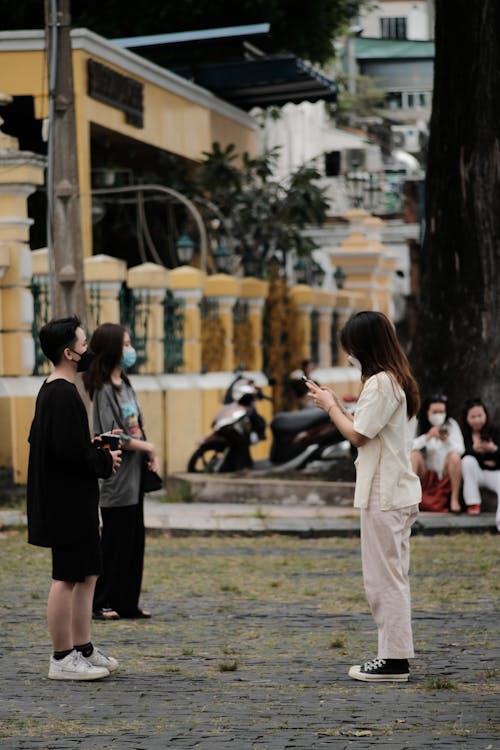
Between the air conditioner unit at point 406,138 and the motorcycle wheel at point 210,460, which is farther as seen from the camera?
the air conditioner unit at point 406,138

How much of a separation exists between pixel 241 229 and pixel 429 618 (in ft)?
60.8

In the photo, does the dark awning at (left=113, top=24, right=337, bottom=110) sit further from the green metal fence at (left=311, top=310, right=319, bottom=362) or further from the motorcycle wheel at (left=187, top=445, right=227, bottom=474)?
the motorcycle wheel at (left=187, top=445, right=227, bottom=474)

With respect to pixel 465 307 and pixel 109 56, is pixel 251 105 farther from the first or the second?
pixel 465 307

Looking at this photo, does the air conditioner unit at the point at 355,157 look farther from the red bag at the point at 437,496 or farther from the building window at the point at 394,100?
the building window at the point at 394,100

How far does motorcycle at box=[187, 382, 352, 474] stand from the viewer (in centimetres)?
1931

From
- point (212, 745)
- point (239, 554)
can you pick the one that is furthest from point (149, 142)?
point (212, 745)

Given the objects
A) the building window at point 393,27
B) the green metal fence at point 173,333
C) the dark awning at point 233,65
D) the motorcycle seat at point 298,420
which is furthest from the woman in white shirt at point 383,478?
the building window at point 393,27

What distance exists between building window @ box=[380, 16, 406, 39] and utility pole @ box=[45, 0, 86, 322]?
6089 cm

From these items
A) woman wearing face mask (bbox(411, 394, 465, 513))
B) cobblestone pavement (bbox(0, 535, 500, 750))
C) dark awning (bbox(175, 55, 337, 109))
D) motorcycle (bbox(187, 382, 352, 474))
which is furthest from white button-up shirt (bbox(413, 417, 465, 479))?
dark awning (bbox(175, 55, 337, 109))

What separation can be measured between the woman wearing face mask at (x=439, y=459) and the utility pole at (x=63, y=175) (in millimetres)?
3255

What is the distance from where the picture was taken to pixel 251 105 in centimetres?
3294

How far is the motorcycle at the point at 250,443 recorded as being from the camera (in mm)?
19312

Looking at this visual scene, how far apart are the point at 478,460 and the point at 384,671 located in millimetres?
7779

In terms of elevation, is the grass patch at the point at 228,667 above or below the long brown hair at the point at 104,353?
below
